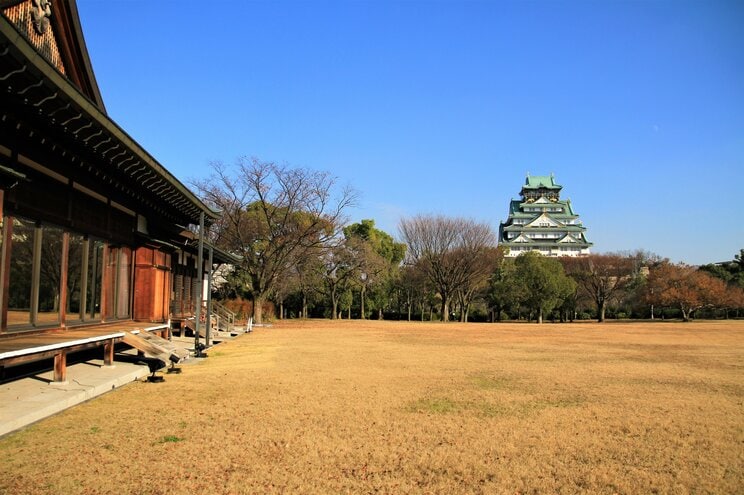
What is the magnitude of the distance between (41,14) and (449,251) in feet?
149

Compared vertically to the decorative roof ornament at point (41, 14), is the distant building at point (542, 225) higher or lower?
higher

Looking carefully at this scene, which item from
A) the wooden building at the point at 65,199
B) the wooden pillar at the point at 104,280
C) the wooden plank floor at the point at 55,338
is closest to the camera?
the wooden building at the point at 65,199

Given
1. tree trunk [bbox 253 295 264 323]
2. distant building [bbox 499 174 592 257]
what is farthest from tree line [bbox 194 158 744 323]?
distant building [bbox 499 174 592 257]

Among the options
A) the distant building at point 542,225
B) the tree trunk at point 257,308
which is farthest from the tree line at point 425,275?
the distant building at point 542,225

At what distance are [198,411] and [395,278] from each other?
2005 inches

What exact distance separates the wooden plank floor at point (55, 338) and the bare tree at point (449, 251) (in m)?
42.7

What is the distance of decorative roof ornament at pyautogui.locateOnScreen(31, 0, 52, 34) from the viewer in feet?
31.5

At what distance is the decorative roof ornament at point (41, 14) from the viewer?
9.61m

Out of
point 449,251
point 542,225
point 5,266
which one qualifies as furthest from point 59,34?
point 542,225

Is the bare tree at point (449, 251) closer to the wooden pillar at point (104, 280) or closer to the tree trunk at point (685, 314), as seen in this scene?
the tree trunk at point (685, 314)

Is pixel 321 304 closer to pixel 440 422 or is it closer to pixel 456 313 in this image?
pixel 456 313

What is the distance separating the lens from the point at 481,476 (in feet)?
16.1

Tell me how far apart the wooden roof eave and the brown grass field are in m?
3.57

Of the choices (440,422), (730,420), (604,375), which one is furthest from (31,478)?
(604,375)
